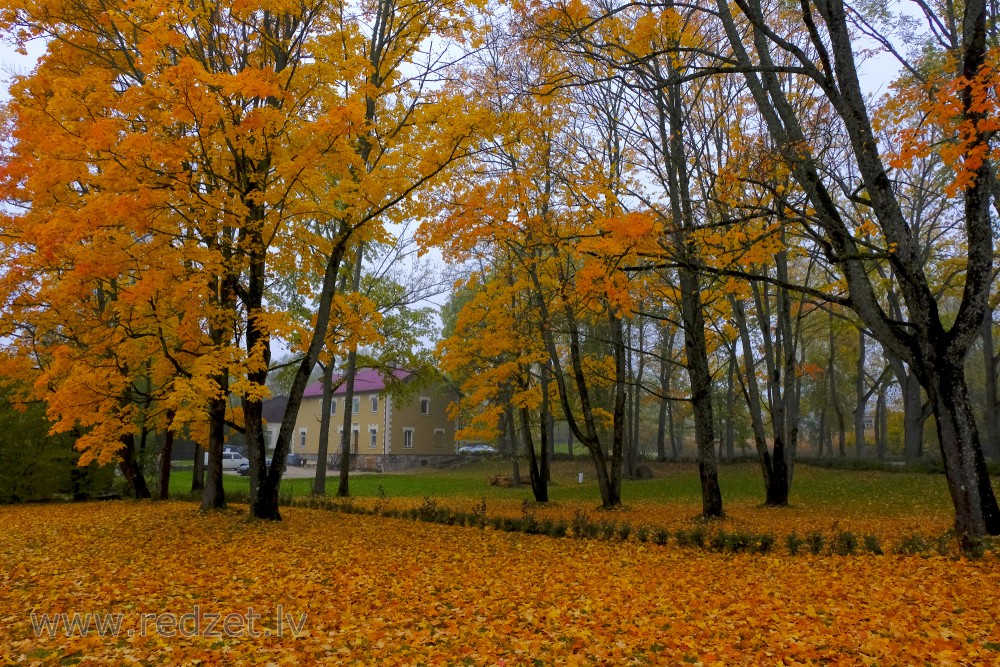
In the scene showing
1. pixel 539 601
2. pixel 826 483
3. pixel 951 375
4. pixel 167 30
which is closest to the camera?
pixel 539 601

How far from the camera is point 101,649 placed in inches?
158

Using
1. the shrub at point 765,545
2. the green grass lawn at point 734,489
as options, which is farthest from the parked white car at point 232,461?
the shrub at point 765,545

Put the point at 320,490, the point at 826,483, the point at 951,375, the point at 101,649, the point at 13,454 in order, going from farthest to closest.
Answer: the point at 826,483
the point at 320,490
the point at 13,454
the point at 951,375
the point at 101,649

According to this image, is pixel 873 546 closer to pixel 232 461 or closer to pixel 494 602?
pixel 494 602

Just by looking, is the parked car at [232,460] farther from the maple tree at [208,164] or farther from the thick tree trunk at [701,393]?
the thick tree trunk at [701,393]

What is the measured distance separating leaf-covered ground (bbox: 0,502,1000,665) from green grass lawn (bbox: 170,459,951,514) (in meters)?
8.50

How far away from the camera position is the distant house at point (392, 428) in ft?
136

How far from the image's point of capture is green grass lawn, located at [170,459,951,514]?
15.4m

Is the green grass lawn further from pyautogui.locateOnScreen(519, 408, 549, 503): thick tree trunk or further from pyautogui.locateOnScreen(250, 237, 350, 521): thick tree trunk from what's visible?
pyautogui.locateOnScreen(250, 237, 350, 521): thick tree trunk

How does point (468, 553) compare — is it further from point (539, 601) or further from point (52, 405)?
point (52, 405)

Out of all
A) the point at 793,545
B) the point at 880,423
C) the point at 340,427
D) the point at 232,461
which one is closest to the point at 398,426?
the point at 340,427

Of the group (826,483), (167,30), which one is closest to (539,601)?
(167,30)

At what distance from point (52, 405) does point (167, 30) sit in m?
6.13

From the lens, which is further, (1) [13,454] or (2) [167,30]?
(1) [13,454]
